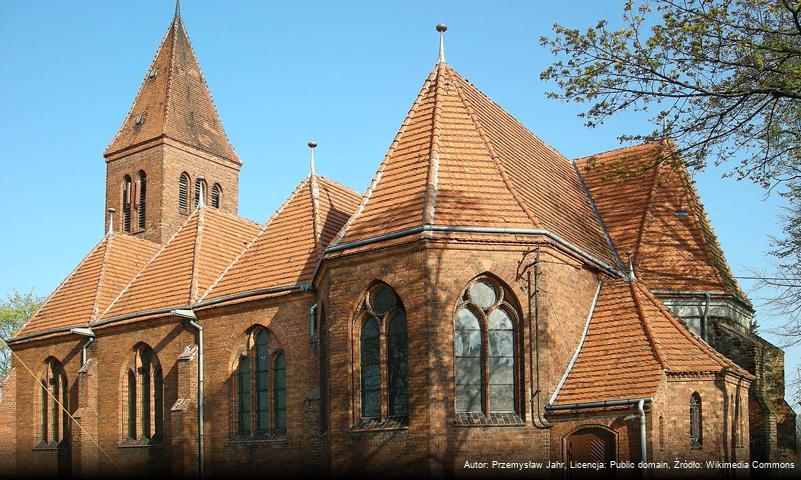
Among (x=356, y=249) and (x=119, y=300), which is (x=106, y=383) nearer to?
(x=119, y=300)

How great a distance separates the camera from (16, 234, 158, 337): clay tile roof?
30250 millimetres

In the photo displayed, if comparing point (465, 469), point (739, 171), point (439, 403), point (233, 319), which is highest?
point (739, 171)

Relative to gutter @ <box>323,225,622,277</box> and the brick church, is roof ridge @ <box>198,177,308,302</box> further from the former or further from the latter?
gutter @ <box>323,225,622,277</box>

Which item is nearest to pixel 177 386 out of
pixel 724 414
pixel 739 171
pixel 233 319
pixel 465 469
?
pixel 233 319

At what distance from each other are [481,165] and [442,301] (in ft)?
11.6

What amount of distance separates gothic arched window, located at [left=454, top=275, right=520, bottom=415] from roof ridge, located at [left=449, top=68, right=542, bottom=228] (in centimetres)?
159

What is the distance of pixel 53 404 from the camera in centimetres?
3039

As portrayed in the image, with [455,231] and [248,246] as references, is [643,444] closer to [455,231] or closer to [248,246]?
[455,231]

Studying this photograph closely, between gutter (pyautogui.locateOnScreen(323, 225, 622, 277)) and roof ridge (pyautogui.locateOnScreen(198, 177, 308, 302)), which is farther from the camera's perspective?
roof ridge (pyautogui.locateOnScreen(198, 177, 308, 302))

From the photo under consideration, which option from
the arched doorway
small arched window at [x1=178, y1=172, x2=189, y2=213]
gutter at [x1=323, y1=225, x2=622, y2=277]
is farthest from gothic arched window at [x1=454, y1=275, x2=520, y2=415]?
small arched window at [x1=178, y1=172, x2=189, y2=213]

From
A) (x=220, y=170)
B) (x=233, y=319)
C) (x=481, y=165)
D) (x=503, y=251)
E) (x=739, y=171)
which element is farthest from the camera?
(x=220, y=170)

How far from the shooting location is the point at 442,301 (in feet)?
63.9

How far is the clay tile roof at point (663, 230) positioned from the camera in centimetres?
2483

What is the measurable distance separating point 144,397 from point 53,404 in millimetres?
4427
